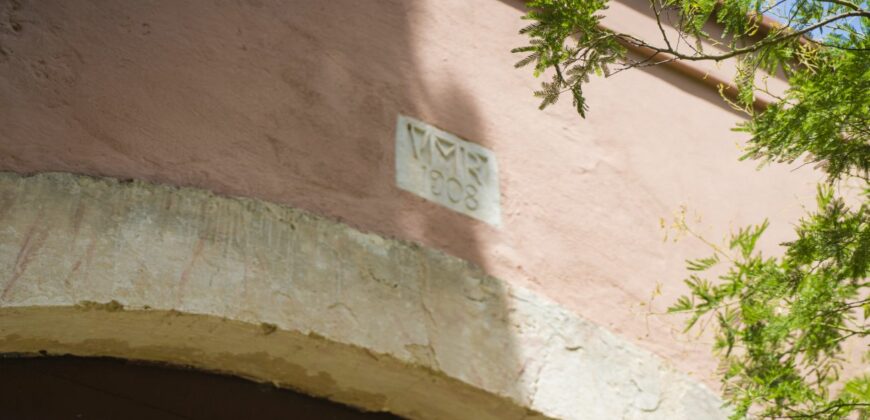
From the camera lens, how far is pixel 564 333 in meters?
2.63

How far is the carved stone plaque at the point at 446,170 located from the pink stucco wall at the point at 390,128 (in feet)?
0.12

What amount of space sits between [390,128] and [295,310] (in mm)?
702

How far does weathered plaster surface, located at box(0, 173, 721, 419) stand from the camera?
2.02 meters

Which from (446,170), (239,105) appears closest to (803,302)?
(446,170)

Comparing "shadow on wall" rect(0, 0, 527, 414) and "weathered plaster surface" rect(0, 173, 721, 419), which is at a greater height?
"shadow on wall" rect(0, 0, 527, 414)

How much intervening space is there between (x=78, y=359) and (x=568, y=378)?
117 centimetres

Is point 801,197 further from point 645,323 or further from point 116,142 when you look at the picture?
point 116,142

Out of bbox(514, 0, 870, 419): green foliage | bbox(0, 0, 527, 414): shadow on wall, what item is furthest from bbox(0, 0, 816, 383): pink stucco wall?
bbox(514, 0, 870, 419): green foliage

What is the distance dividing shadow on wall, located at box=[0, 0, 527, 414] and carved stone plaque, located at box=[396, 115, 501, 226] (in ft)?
0.11

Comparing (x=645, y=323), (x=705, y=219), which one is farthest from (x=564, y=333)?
(x=705, y=219)

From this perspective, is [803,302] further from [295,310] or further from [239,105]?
[239,105]

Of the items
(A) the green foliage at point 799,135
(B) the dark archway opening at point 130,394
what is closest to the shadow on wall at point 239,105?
(B) the dark archway opening at point 130,394

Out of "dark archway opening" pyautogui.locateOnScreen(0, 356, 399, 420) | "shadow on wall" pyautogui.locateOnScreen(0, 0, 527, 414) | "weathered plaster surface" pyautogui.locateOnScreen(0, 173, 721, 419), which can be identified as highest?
"shadow on wall" pyautogui.locateOnScreen(0, 0, 527, 414)

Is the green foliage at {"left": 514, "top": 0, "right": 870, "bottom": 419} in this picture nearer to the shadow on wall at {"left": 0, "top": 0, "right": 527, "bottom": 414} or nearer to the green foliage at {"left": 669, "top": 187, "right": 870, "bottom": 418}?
the green foliage at {"left": 669, "top": 187, "right": 870, "bottom": 418}
